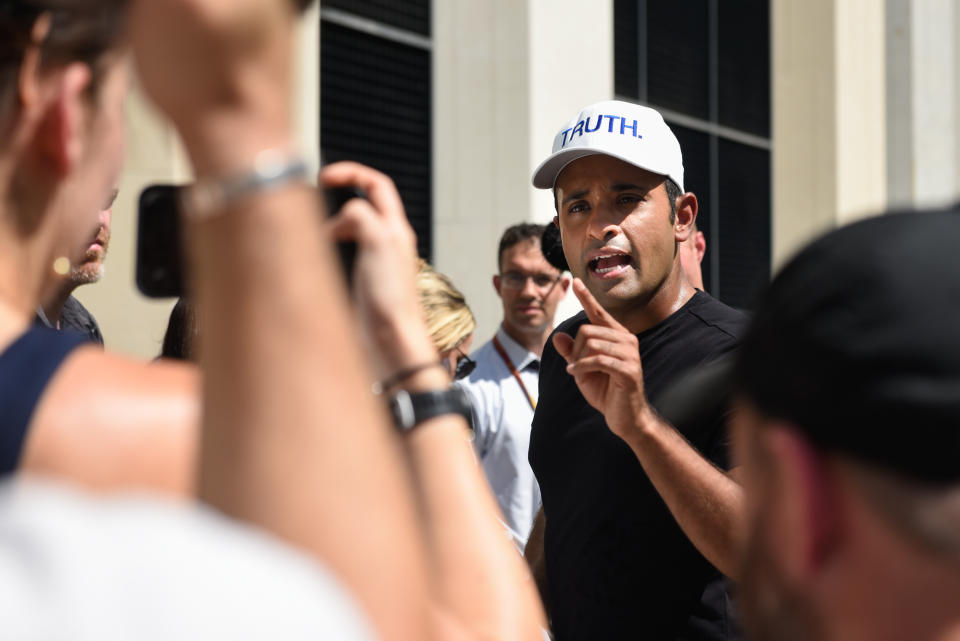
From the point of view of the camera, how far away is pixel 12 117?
107 cm

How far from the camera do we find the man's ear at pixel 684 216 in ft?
10.9

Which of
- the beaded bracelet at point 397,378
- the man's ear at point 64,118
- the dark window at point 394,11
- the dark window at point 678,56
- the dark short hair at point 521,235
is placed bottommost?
the beaded bracelet at point 397,378

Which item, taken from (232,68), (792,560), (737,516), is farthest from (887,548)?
(737,516)

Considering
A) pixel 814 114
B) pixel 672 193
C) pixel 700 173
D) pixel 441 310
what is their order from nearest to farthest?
pixel 672 193
pixel 441 310
pixel 700 173
pixel 814 114

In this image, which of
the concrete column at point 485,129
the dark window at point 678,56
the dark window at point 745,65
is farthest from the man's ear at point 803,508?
the dark window at point 745,65

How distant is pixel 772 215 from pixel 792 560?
1379cm

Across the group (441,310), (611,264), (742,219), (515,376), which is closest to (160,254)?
(611,264)

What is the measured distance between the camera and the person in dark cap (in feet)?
2.91

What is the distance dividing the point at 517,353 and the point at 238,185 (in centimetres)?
478

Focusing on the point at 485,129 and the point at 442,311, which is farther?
the point at 485,129

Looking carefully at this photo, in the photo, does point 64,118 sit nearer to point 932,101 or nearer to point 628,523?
point 628,523

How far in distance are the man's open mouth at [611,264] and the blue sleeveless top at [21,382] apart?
2.20 meters

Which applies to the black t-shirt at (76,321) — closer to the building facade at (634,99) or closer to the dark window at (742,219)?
the building facade at (634,99)

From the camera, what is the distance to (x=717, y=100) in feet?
41.4
